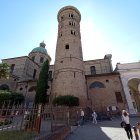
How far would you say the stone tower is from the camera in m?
18.5

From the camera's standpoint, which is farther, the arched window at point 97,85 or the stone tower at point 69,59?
the arched window at point 97,85

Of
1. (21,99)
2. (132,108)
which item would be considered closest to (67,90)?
(21,99)

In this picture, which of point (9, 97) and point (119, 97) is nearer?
point (9, 97)

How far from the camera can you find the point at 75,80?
62.1ft

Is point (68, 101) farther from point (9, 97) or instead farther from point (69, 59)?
point (9, 97)

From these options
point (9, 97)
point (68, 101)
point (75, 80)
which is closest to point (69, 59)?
point (75, 80)

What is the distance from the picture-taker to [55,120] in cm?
701

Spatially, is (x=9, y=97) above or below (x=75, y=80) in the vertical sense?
below

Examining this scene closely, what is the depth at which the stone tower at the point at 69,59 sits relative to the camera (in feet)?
60.6

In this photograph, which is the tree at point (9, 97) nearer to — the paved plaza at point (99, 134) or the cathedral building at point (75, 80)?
the cathedral building at point (75, 80)

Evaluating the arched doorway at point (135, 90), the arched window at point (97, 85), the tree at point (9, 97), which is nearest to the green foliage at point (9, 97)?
the tree at point (9, 97)

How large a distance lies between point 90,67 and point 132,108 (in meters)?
13.8

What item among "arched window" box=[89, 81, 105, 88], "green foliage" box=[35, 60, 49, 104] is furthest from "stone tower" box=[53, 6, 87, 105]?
"arched window" box=[89, 81, 105, 88]

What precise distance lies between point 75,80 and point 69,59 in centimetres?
363
